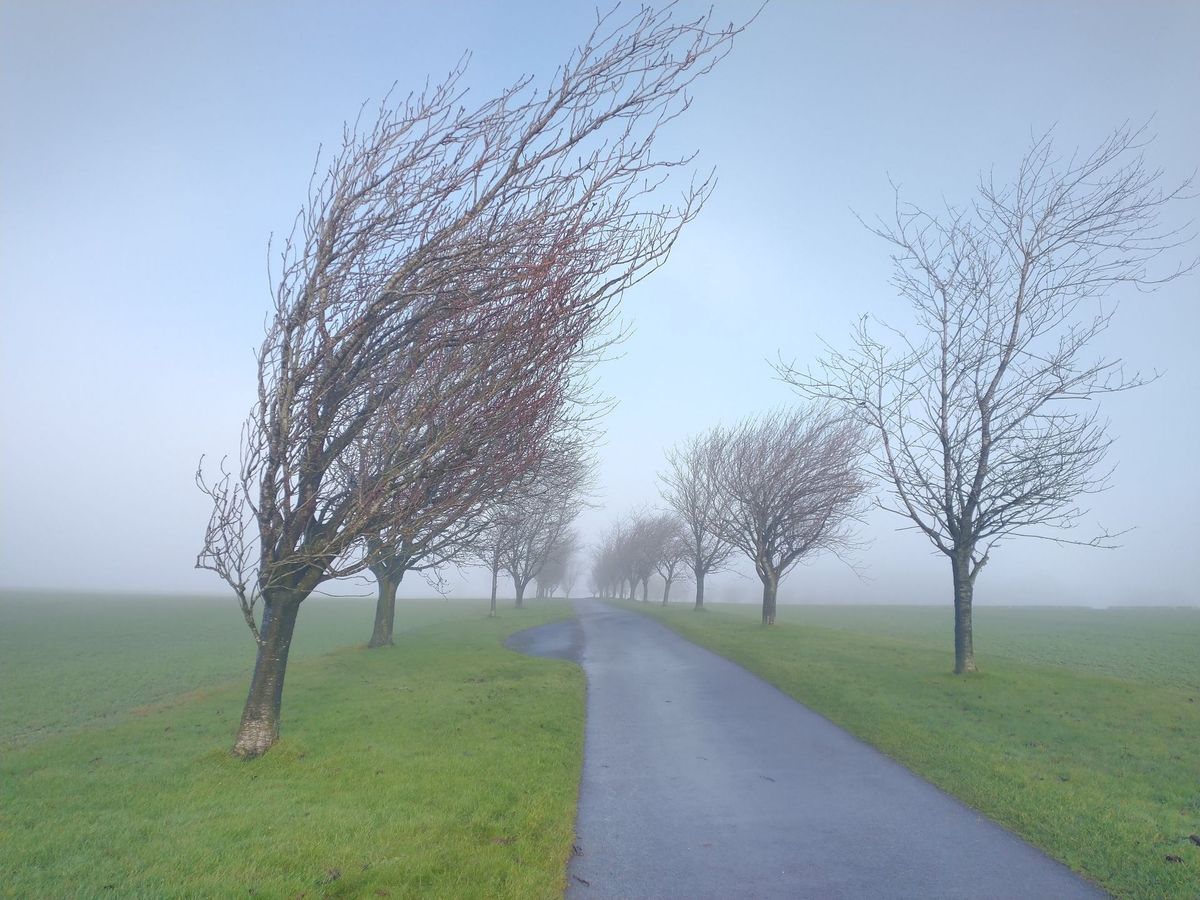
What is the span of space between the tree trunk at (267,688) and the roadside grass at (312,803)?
286 mm

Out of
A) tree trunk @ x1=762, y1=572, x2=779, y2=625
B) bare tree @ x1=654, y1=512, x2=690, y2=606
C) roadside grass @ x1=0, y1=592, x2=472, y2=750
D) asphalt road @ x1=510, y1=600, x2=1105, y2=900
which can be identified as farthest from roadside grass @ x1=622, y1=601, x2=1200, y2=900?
bare tree @ x1=654, y1=512, x2=690, y2=606

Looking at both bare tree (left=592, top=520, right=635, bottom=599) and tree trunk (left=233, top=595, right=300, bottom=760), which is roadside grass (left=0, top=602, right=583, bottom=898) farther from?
bare tree (left=592, top=520, right=635, bottom=599)

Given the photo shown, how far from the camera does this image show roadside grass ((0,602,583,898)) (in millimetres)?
5176

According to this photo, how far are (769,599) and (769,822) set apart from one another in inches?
892

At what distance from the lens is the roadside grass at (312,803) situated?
17.0ft

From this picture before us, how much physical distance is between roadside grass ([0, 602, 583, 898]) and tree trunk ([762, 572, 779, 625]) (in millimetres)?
17248

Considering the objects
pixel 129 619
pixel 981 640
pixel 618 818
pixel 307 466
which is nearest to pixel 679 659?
pixel 618 818

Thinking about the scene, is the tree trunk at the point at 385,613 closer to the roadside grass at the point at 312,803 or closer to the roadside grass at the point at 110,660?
the roadside grass at the point at 110,660

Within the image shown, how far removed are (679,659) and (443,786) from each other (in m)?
11.9

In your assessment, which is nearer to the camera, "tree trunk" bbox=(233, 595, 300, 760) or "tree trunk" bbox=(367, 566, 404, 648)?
"tree trunk" bbox=(233, 595, 300, 760)

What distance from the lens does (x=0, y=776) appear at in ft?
28.4

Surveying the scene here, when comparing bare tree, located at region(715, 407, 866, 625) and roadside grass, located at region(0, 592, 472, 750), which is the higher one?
bare tree, located at region(715, 407, 866, 625)

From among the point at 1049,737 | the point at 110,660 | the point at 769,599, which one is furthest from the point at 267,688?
the point at 769,599

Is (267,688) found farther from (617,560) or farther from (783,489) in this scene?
(617,560)
